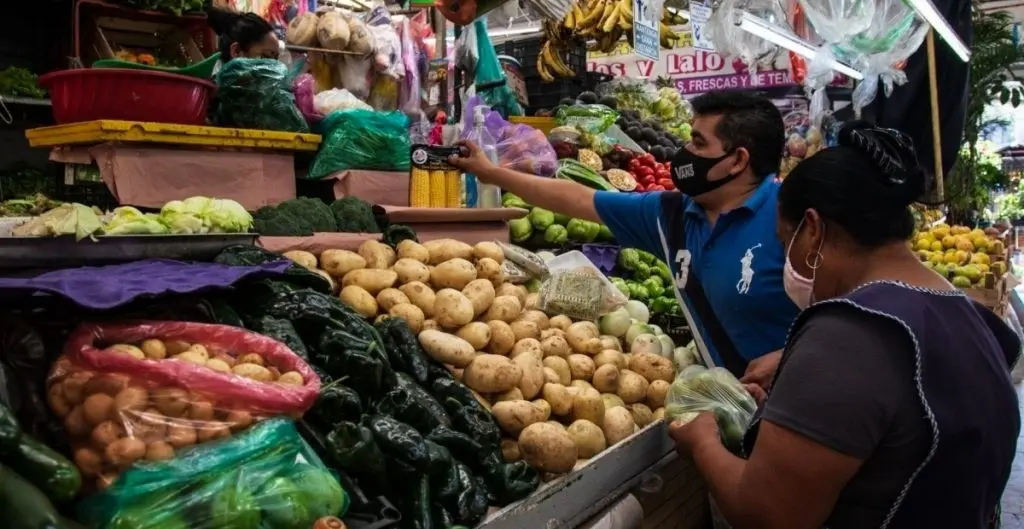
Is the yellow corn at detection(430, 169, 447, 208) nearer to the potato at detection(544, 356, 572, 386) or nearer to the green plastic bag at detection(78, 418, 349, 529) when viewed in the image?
the potato at detection(544, 356, 572, 386)

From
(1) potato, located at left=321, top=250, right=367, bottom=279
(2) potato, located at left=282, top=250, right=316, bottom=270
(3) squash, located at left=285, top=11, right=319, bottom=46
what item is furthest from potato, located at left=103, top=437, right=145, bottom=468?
(3) squash, located at left=285, top=11, right=319, bottom=46

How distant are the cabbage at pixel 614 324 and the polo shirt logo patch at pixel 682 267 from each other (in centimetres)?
35

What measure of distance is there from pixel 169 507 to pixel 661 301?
357 centimetres

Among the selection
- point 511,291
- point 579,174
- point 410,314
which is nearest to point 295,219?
point 410,314

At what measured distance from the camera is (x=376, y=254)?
3.08 meters

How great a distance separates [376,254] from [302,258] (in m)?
0.32

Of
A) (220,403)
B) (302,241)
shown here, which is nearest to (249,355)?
(220,403)

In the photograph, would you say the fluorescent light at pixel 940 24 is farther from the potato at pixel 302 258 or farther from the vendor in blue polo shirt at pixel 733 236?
the potato at pixel 302 258

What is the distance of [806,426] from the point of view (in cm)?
158

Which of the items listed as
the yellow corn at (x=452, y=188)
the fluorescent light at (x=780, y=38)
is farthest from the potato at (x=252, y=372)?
the fluorescent light at (x=780, y=38)

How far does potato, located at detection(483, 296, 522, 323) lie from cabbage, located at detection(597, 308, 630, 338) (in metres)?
0.56

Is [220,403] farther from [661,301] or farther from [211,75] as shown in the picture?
[661,301]

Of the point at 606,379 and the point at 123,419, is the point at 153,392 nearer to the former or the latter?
the point at 123,419

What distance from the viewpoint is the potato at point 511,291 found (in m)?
3.20
